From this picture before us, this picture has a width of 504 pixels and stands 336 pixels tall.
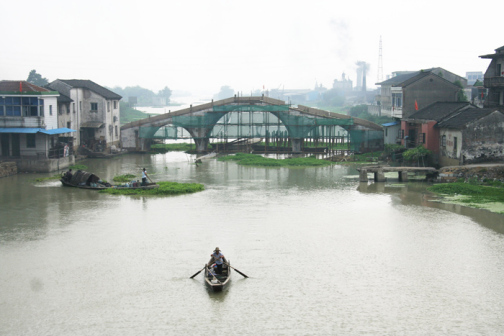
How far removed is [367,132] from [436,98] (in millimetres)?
6731

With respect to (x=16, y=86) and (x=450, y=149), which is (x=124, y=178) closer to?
(x=16, y=86)

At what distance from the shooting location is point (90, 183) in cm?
3203

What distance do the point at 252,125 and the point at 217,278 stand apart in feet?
112

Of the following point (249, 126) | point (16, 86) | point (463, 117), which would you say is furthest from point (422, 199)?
point (16, 86)

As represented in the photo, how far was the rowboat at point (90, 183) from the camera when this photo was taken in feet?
102

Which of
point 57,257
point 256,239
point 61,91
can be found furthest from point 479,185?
point 61,91

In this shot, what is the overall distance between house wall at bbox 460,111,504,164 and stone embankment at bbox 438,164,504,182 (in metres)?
1.69

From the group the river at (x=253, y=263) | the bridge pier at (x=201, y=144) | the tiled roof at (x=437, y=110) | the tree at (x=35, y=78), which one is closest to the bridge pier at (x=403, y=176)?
the river at (x=253, y=263)

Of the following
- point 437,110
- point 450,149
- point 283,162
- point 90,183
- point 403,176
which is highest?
point 437,110

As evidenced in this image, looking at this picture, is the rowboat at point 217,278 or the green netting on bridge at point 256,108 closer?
the rowboat at point 217,278

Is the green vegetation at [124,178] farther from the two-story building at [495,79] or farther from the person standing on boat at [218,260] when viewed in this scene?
the two-story building at [495,79]

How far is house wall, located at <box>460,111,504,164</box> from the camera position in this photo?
34.5 meters

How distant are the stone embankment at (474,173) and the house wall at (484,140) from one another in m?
1.69

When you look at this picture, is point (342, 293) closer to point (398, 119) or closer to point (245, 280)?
point (245, 280)
